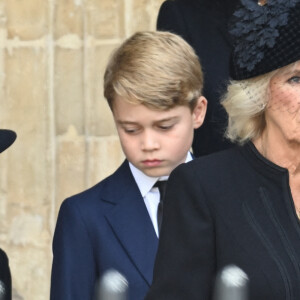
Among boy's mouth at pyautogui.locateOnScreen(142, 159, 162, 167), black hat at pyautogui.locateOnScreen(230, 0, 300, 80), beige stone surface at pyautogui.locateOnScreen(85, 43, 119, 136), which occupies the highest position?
black hat at pyautogui.locateOnScreen(230, 0, 300, 80)

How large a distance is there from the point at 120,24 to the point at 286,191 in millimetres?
2901

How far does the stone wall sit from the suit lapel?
1.94m

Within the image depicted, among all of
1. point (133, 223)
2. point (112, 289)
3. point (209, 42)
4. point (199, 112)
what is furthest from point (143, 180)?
point (112, 289)

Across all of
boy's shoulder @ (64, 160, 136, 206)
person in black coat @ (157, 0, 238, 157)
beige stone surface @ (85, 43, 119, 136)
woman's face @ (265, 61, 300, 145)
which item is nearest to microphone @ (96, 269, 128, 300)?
woman's face @ (265, 61, 300, 145)

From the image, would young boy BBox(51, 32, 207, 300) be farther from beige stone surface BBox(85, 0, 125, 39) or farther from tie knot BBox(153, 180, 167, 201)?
beige stone surface BBox(85, 0, 125, 39)

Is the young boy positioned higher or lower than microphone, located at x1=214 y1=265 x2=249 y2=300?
lower

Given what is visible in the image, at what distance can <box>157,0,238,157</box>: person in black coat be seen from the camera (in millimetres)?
4809

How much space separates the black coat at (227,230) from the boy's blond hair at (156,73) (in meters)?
0.82

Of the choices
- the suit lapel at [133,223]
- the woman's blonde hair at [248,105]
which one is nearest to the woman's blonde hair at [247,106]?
the woman's blonde hair at [248,105]

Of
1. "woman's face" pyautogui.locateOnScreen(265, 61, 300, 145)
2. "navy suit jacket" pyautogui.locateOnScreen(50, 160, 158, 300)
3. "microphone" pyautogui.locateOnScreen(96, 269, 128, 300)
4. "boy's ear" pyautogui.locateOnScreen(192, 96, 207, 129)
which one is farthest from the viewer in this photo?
"boy's ear" pyautogui.locateOnScreen(192, 96, 207, 129)

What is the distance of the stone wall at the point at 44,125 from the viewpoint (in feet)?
21.2

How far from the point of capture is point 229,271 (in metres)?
2.66

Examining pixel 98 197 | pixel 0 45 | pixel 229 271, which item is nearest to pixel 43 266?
pixel 0 45

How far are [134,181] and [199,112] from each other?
0.33m
